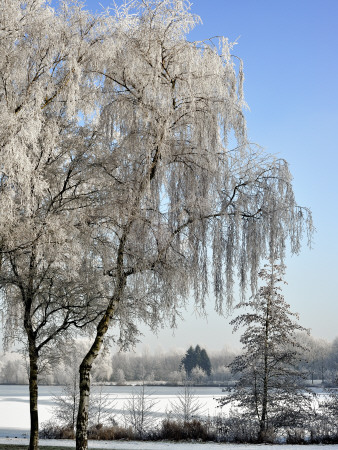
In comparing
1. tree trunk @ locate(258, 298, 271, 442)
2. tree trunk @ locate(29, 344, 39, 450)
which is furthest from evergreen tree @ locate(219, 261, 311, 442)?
tree trunk @ locate(29, 344, 39, 450)

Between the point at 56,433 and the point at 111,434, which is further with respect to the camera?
the point at 111,434

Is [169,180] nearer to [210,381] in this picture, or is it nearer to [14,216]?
[14,216]

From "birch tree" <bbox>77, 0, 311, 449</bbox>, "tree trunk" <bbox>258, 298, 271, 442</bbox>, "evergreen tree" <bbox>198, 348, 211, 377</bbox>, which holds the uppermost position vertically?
"birch tree" <bbox>77, 0, 311, 449</bbox>

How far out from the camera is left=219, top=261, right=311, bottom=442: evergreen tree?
18.0 meters

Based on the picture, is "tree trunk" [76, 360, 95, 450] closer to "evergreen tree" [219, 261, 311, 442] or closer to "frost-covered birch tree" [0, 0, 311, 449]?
"frost-covered birch tree" [0, 0, 311, 449]

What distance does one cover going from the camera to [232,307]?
8891mm

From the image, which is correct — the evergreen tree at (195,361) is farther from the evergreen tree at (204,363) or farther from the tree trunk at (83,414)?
the tree trunk at (83,414)

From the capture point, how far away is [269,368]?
18.4 meters

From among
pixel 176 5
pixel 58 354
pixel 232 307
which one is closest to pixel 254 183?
pixel 232 307

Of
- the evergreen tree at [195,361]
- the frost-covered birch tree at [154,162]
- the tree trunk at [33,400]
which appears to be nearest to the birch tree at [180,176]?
the frost-covered birch tree at [154,162]

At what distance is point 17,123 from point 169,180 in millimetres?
2720

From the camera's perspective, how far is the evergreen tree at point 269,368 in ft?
58.9

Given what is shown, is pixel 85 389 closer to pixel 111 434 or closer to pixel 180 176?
pixel 180 176

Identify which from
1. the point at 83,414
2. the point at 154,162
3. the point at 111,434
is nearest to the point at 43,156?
the point at 154,162
